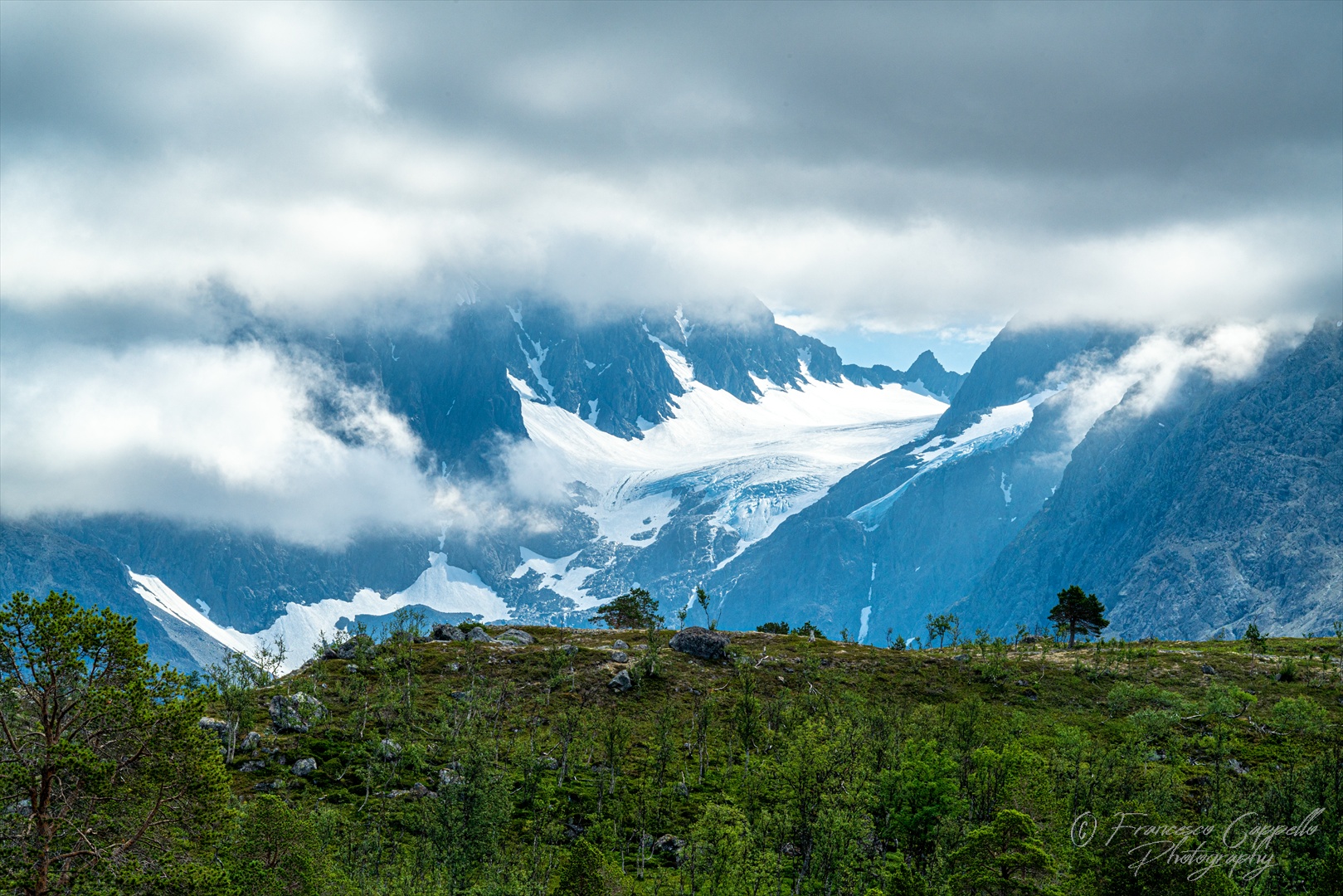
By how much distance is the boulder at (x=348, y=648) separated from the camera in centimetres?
16388

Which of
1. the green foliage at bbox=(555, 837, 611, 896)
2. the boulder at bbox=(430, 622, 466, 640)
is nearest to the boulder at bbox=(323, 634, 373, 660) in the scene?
the boulder at bbox=(430, 622, 466, 640)

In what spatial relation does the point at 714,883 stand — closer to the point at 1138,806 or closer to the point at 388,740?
the point at 1138,806

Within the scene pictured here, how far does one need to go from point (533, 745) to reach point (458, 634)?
7852 cm

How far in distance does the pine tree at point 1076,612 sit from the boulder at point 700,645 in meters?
76.2

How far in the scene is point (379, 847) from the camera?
84.9 m

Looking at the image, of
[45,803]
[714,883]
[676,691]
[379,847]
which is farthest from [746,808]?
[45,803]

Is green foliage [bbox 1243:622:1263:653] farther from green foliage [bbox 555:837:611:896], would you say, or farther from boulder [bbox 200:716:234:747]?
boulder [bbox 200:716:234:747]

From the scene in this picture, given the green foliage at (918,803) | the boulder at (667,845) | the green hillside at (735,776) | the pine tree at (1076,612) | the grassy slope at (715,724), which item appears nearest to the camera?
the green hillside at (735,776)

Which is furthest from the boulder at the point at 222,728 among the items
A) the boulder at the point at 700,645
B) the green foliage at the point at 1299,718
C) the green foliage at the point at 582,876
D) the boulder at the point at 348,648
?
the green foliage at the point at 1299,718

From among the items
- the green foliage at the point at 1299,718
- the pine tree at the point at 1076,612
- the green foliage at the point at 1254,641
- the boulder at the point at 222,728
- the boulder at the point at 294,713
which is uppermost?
the pine tree at the point at 1076,612

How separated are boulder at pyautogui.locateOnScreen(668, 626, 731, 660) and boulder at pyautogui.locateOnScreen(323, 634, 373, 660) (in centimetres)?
5713

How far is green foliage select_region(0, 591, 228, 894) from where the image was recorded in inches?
1352

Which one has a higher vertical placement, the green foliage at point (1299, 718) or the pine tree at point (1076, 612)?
the pine tree at point (1076, 612)

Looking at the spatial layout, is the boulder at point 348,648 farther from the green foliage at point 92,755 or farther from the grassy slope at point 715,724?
the green foliage at point 92,755
